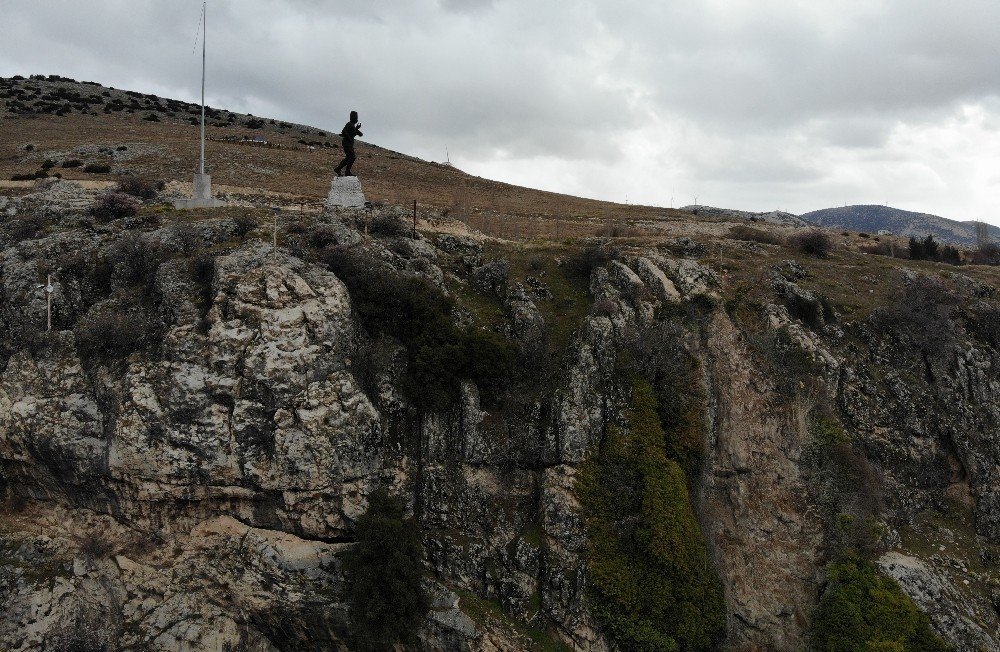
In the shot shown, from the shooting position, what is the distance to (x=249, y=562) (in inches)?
695

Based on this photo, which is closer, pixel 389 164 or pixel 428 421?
pixel 428 421

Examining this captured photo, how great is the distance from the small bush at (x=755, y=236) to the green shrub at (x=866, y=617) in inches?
856

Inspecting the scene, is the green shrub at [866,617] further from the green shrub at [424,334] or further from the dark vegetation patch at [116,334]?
the dark vegetation patch at [116,334]

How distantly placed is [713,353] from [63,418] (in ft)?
74.7

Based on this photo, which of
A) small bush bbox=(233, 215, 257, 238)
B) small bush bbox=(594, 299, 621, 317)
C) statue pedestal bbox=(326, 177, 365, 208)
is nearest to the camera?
small bush bbox=(594, 299, 621, 317)

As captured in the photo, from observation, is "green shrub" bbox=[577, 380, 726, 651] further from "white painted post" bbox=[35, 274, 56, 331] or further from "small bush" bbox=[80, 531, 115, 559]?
"white painted post" bbox=[35, 274, 56, 331]

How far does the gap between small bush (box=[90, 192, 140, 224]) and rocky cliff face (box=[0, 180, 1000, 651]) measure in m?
3.06

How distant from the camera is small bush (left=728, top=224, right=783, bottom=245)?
116 feet

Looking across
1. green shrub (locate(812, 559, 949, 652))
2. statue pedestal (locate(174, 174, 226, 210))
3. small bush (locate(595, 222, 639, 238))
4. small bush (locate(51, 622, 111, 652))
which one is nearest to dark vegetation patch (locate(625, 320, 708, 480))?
green shrub (locate(812, 559, 949, 652))

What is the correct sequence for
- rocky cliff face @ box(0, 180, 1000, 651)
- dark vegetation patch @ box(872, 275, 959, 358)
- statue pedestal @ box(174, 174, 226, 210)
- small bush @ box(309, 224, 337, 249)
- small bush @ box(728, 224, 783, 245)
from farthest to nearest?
small bush @ box(728, 224, 783, 245)
statue pedestal @ box(174, 174, 226, 210)
dark vegetation patch @ box(872, 275, 959, 358)
small bush @ box(309, 224, 337, 249)
rocky cliff face @ box(0, 180, 1000, 651)

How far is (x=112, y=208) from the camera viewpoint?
24.6 meters

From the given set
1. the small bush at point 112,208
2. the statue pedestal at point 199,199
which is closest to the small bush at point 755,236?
the statue pedestal at point 199,199

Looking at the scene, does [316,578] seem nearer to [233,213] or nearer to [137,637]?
[137,637]

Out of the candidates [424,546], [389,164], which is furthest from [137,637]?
[389,164]
